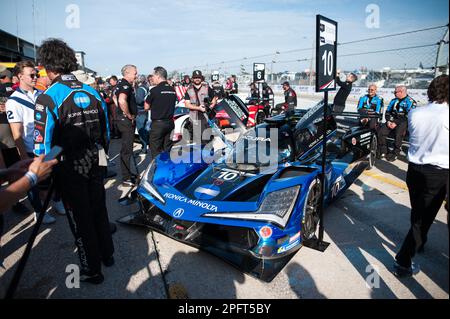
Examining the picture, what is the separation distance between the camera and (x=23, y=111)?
134 inches

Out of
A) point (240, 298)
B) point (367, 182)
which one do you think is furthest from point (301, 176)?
point (367, 182)

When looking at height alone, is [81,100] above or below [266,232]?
above

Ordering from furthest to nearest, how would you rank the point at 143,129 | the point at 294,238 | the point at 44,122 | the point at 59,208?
the point at 143,129
the point at 59,208
the point at 294,238
the point at 44,122

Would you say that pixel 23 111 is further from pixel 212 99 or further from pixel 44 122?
pixel 212 99

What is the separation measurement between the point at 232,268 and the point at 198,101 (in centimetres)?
404

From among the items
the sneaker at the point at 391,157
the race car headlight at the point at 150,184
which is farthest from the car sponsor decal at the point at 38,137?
the sneaker at the point at 391,157

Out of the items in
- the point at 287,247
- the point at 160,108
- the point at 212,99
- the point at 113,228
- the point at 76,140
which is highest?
the point at 212,99

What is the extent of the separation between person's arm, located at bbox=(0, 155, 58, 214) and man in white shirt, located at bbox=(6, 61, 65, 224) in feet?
6.38

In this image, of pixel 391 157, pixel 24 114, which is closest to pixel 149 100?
pixel 24 114

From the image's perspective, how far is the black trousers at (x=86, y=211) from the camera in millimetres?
2258

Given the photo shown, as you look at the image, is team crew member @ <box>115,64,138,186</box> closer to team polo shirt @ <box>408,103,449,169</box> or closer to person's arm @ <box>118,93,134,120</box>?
person's arm @ <box>118,93,134,120</box>

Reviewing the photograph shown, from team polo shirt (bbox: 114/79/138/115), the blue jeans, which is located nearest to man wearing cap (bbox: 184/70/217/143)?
team polo shirt (bbox: 114/79/138/115)

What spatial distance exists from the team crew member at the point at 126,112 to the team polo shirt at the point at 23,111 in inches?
46.7

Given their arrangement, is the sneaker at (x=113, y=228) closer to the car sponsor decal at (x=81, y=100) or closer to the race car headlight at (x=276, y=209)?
the race car headlight at (x=276, y=209)
